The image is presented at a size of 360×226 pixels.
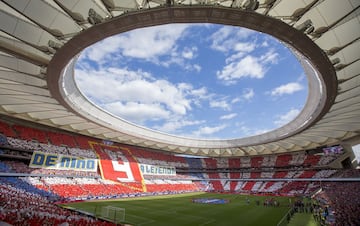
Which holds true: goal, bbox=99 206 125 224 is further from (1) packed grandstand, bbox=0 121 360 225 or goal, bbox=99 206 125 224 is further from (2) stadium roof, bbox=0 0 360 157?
(2) stadium roof, bbox=0 0 360 157

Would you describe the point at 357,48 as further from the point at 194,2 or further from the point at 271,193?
the point at 271,193

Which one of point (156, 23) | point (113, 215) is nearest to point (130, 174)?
point (113, 215)

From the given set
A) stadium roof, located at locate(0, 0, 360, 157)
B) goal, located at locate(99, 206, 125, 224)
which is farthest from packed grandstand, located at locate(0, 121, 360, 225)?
stadium roof, located at locate(0, 0, 360, 157)

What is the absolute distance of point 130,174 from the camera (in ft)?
158

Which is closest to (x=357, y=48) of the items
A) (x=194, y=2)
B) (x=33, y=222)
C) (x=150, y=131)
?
(x=194, y=2)

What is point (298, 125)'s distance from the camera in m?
33.4

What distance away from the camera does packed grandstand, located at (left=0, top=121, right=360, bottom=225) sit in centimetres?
2715

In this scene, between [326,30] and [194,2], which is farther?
[326,30]

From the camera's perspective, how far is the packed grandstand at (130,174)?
27.1 metres

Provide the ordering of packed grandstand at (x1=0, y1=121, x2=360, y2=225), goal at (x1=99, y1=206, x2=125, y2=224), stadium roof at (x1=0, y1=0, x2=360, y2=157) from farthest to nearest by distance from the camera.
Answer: packed grandstand at (x1=0, y1=121, x2=360, y2=225)
goal at (x1=99, y1=206, x2=125, y2=224)
stadium roof at (x1=0, y1=0, x2=360, y2=157)

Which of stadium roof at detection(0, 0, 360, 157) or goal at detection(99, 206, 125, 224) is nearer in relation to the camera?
stadium roof at detection(0, 0, 360, 157)

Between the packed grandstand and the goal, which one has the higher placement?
the packed grandstand

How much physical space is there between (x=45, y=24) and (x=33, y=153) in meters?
28.5

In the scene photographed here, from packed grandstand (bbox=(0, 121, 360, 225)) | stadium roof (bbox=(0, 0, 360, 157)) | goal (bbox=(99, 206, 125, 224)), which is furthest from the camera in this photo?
packed grandstand (bbox=(0, 121, 360, 225))
